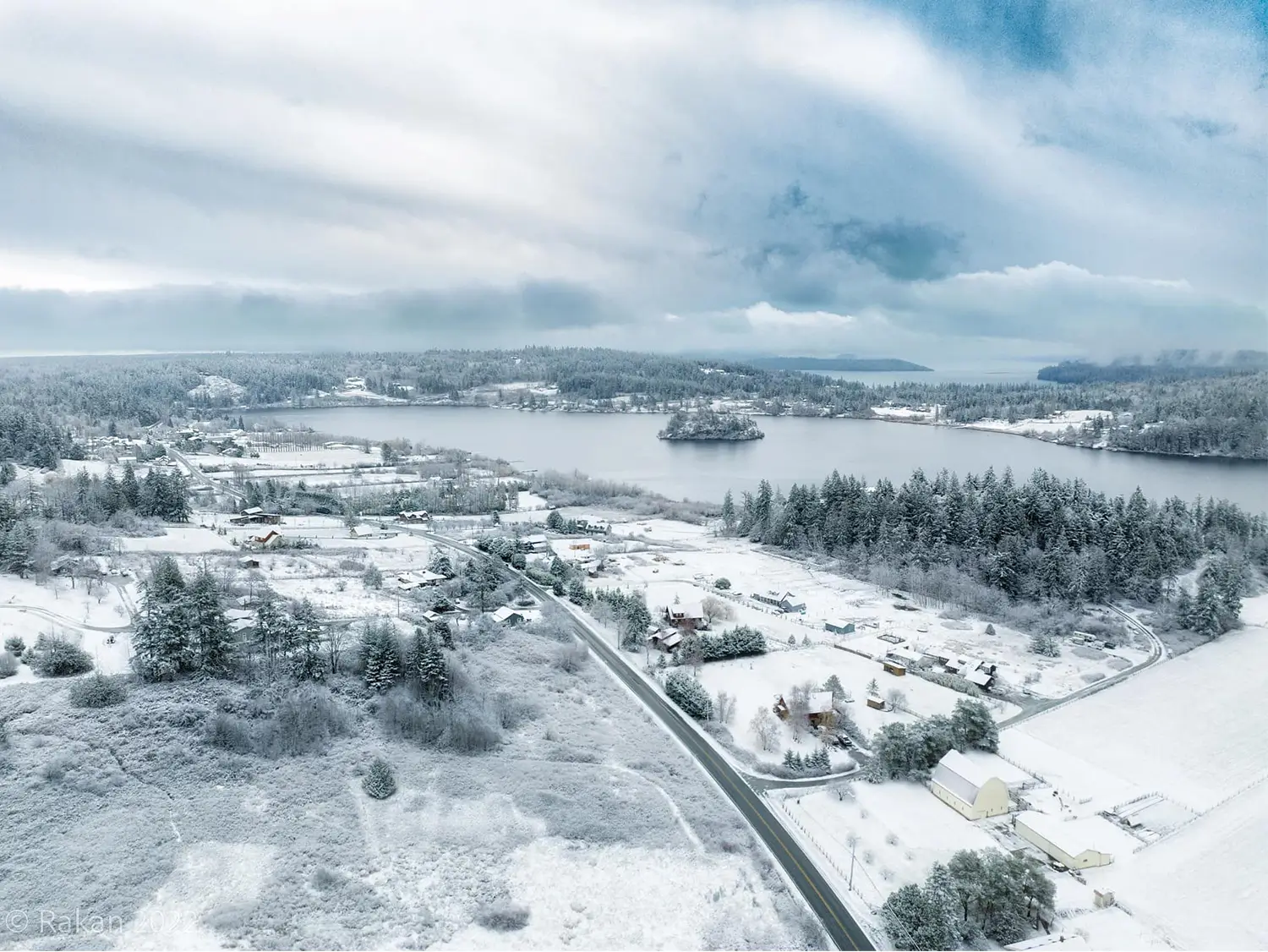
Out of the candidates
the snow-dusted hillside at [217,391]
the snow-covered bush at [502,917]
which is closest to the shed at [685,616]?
the snow-covered bush at [502,917]

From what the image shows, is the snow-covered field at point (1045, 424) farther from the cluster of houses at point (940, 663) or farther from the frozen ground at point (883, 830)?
the frozen ground at point (883, 830)

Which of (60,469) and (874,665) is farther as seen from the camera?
(60,469)

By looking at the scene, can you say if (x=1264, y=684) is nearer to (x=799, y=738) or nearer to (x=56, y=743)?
(x=799, y=738)

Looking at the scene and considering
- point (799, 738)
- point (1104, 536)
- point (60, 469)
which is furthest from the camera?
point (60, 469)

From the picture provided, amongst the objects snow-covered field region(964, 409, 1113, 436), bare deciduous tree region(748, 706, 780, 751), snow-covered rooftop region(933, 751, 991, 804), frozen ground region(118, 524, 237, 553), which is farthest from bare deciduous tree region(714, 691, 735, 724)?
snow-covered field region(964, 409, 1113, 436)

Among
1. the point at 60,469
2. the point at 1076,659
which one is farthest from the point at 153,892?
the point at 60,469

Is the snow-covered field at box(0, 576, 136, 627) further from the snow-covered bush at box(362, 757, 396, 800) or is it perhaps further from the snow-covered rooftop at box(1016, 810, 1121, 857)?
the snow-covered rooftop at box(1016, 810, 1121, 857)
